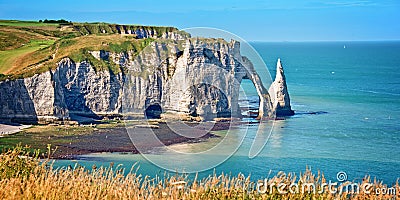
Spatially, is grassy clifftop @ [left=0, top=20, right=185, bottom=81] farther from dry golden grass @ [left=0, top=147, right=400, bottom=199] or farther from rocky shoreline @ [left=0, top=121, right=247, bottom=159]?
dry golden grass @ [left=0, top=147, right=400, bottom=199]

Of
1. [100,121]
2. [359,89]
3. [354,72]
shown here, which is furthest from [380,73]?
[100,121]

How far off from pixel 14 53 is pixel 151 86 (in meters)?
15.3

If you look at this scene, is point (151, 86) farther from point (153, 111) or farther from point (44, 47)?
point (44, 47)

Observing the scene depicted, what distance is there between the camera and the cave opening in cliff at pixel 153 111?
2283 inches

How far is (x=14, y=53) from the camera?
6281 centimetres

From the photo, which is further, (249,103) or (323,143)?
(249,103)

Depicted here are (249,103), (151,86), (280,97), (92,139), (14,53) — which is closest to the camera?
(92,139)

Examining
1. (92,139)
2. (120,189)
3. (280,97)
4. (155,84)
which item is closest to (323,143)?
(280,97)

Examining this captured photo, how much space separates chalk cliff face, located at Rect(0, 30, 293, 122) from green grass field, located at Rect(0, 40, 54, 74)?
19.7 feet

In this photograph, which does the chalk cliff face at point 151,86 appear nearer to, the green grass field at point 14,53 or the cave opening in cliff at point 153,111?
the cave opening in cliff at point 153,111

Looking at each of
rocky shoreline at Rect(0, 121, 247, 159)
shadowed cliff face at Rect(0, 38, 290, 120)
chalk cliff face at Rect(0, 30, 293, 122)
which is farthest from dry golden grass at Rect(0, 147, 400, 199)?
shadowed cliff face at Rect(0, 38, 290, 120)

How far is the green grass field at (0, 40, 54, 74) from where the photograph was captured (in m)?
58.8

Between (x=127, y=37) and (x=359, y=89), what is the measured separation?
116 ft

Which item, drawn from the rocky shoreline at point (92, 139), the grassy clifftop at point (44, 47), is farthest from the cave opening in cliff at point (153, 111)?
the grassy clifftop at point (44, 47)
